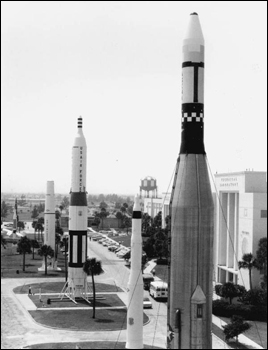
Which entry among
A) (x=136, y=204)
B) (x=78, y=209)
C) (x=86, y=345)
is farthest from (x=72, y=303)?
Result: (x=136, y=204)

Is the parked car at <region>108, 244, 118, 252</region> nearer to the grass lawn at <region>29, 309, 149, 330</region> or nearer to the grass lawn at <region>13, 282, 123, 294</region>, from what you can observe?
the grass lawn at <region>13, 282, 123, 294</region>

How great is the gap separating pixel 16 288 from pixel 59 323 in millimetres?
17858

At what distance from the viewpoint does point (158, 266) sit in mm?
79062

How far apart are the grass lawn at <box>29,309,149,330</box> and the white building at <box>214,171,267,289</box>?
13811mm

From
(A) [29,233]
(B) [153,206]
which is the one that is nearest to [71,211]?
(B) [153,206]

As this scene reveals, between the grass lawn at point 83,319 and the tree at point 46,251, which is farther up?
the tree at point 46,251

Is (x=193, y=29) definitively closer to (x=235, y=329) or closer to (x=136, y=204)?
(x=136, y=204)

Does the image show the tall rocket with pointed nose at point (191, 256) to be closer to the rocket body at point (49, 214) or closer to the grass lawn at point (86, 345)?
the grass lawn at point (86, 345)

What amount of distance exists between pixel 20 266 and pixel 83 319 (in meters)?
35.1

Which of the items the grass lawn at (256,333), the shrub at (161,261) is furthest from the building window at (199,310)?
the shrub at (161,261)

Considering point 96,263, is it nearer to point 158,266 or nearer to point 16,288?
point 16,288

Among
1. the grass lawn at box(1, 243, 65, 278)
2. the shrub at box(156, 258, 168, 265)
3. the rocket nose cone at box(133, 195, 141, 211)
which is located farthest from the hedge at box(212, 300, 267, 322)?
the shrub at box(156, 258, 168, 265)

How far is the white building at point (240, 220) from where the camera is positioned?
184 ft

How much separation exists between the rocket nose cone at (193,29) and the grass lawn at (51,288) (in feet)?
147
